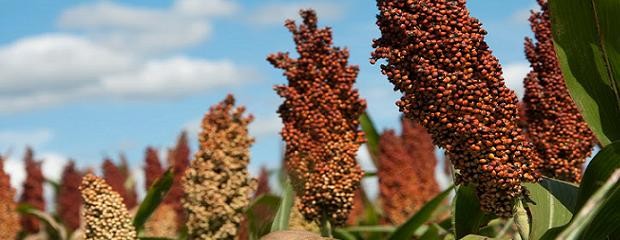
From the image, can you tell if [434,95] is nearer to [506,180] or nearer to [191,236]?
[506,180]

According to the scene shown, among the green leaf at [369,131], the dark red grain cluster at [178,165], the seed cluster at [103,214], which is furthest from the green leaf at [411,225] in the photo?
the dark red grain cluster at [178,165]

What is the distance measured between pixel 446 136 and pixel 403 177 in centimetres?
852

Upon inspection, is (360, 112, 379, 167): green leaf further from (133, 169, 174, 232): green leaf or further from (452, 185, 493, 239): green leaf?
(452, 185, 493, 239): green leaf

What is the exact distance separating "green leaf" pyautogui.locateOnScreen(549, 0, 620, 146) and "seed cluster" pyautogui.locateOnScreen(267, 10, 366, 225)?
163cm

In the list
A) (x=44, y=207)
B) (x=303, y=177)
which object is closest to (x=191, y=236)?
(x=303, y=177)

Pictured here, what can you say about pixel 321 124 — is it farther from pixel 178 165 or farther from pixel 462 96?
pixel 178 165

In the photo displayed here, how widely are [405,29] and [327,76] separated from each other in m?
1.66

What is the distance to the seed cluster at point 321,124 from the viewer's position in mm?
4352

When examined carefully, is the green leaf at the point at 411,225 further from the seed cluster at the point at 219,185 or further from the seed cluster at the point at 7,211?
the seed cluster at the point at 7,211

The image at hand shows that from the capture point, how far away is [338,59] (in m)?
4.45

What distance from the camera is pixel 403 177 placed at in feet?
36.9

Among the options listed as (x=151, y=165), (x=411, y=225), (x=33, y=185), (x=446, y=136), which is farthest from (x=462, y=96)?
(x=33, y=185)

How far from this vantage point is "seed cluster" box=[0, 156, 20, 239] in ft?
28.8

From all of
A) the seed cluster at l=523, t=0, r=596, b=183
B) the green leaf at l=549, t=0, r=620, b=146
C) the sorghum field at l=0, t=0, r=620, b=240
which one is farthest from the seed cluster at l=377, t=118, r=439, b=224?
the green leaf at l=549, t=0, r=620, b=146
